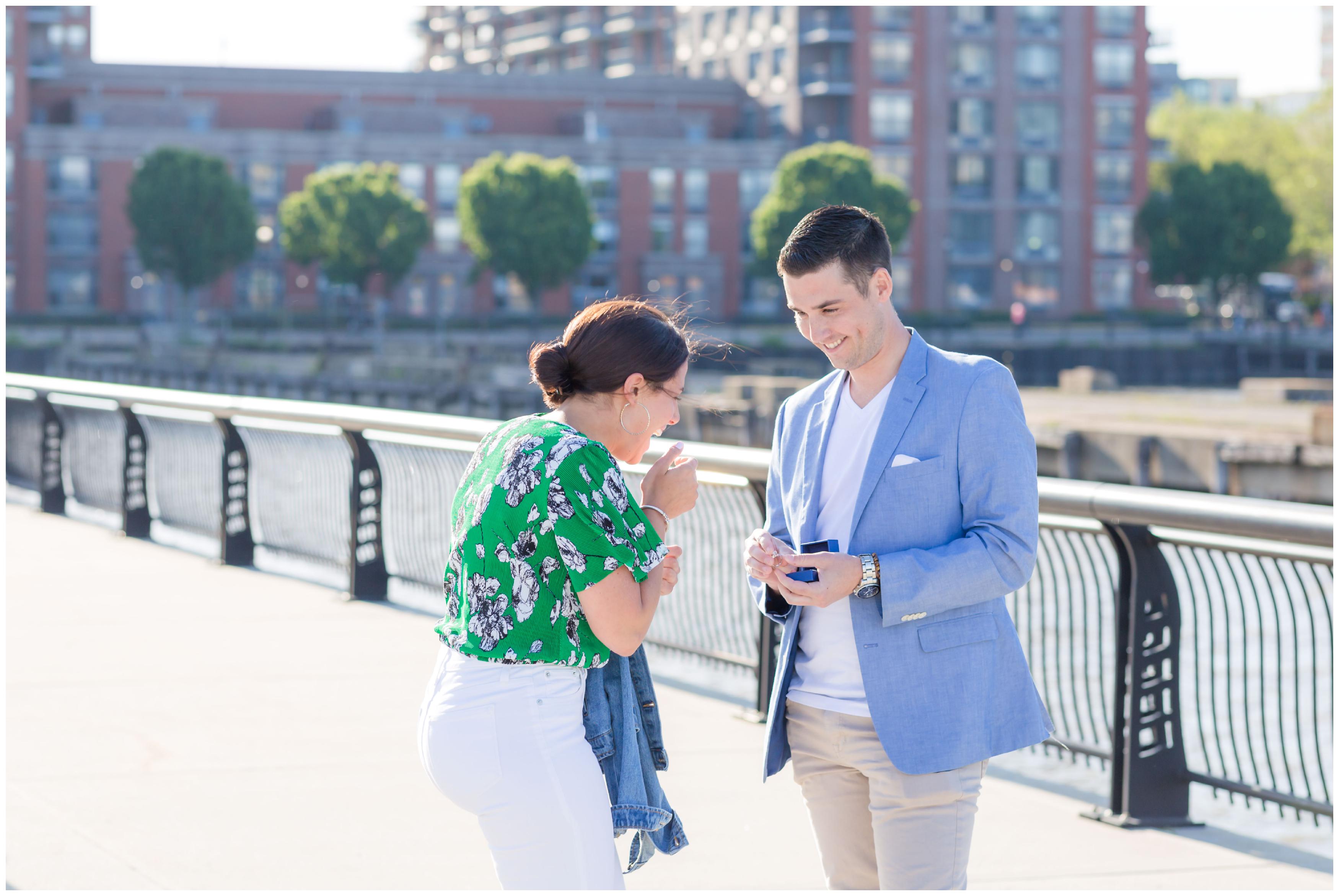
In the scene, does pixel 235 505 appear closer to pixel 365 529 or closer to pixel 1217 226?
pixel 365 529

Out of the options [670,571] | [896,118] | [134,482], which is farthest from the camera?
[896,118]

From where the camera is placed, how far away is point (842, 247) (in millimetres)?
2613

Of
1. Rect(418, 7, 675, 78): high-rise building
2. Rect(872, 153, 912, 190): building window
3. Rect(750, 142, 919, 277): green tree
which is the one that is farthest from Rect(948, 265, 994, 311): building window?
Rect(418, 7, 675, 78): high-rise building

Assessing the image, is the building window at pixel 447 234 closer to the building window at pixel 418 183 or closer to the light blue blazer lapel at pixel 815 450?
the building window at pixel 418 183

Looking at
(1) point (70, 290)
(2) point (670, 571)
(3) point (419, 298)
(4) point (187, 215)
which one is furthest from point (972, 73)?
(2) point (670, 571)

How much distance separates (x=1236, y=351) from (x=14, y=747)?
224ft

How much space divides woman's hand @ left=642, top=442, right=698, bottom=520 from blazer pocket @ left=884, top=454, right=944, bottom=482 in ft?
1.18

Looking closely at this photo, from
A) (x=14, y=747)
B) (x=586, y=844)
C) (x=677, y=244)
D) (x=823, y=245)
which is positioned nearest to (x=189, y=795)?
(x=14, y=747)

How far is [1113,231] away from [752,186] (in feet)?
64.3

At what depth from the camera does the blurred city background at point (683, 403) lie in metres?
4.73

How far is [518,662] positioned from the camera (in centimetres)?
251

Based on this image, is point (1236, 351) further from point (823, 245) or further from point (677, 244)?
point (823, 245)

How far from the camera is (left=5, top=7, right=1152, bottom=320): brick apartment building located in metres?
76.1

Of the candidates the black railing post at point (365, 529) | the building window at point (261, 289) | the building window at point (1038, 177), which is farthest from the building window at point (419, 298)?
the black railing post at point (365, 529)
